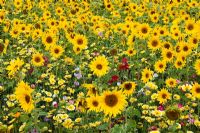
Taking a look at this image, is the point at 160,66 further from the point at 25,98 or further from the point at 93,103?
the point at 25,98

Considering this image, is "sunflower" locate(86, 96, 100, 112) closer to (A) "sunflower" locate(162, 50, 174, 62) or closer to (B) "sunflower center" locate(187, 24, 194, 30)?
(A) "sunflower" locate(162, 50, 174, 62)

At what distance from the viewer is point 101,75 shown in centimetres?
538

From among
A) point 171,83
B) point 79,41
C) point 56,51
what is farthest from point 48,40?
point 171,83

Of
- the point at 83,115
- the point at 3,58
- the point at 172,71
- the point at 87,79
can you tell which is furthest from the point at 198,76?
the point at 3,58

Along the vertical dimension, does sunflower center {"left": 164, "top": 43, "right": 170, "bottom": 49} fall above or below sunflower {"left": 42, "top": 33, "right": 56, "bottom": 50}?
below

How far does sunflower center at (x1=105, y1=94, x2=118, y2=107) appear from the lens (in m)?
3.82

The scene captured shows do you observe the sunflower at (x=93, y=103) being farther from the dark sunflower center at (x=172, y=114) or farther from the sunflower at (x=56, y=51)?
the sunflower at (x=56, y=51)

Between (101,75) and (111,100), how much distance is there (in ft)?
5.11

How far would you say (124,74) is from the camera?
6.02 m

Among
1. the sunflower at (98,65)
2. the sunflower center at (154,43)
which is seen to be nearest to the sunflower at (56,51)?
the sunflower at (98,65)

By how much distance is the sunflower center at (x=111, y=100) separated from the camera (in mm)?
3820

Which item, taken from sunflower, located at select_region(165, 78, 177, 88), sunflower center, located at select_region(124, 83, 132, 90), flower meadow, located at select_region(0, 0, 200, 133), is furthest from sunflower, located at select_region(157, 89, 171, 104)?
sunflower center, located at select_region(124, 83, 132, 90)

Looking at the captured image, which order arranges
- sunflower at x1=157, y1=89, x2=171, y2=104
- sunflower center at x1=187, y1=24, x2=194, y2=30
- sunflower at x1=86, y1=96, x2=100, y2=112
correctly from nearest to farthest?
sunflower at x1=86, y1=96, x2=100, y2=112 < sunflower at x1=157, y1=89, x2=171, y2=104 < sunflower center at x1=187, y1=24, x2=194, y2=30

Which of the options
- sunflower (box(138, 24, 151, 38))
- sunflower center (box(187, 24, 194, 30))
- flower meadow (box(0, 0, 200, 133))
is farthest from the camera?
sunflower center (box(187, 24, 194, 30))
